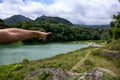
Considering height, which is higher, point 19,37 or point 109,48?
point 19,37

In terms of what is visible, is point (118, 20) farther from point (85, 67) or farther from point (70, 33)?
point (70, 33)

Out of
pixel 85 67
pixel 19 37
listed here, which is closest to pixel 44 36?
pixel 19 37

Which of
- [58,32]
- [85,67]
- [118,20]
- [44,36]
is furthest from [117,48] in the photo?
[58,32]

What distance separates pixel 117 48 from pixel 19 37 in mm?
17138

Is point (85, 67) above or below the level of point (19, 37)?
below

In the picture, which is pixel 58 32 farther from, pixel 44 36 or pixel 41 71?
pixel 44 36

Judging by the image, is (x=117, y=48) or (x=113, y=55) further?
(x=117, y=48)

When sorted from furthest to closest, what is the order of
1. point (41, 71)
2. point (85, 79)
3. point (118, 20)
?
point (118, 20) < point (41, 71) < point (85, 79)

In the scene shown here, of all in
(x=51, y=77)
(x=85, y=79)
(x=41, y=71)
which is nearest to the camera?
(x=85, y=79)

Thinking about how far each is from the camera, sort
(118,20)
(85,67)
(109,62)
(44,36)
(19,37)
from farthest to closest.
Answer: (118,20)
(109,62)
(85,67)
(44,36)
(19,37)

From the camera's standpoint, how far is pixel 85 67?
1630 cm

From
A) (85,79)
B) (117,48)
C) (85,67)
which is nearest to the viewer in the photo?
(85,79)

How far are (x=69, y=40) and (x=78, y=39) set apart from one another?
3.98m

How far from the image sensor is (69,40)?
354 ft
